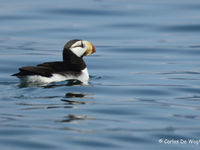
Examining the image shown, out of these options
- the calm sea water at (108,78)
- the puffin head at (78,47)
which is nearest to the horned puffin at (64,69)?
the puffin head at (78,47)

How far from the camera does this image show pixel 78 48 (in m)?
11.9

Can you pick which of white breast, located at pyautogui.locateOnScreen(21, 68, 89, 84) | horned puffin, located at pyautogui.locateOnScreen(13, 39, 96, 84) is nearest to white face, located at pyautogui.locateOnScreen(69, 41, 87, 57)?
horned puffin, located at pyautogui.locateOnScreen(13, 39, 96, 84)

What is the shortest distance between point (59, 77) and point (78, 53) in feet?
3.20

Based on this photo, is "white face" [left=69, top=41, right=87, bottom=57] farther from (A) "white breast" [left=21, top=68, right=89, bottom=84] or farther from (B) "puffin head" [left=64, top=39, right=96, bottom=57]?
(A) "white breast" [left=21, top=68, right=89, bottom=84]

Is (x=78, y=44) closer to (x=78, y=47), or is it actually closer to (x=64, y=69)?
(x=78, y=47)

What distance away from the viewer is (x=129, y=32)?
18.1 meters

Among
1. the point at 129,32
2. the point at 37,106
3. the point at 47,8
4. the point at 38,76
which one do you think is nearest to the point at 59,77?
the point at 38,76

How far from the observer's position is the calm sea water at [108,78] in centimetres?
777

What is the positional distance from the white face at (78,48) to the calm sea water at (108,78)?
65cm

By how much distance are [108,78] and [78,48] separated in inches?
38.5

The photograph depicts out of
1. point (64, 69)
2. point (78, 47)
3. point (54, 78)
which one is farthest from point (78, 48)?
point (54, 78)

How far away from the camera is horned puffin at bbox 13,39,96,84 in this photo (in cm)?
1070

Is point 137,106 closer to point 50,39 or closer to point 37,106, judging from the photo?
point 37,106

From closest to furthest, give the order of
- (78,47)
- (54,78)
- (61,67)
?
(54,78), (61,67), (78,47)
